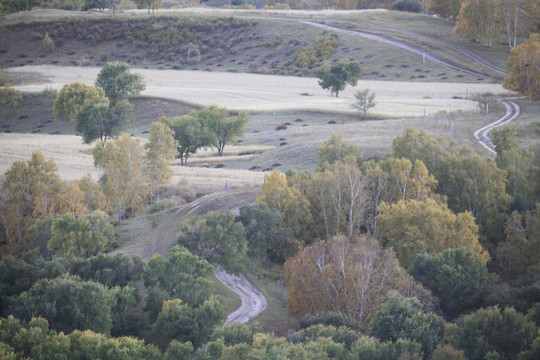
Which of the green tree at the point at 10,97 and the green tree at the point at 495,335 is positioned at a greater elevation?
the green tree at the point at 10,97

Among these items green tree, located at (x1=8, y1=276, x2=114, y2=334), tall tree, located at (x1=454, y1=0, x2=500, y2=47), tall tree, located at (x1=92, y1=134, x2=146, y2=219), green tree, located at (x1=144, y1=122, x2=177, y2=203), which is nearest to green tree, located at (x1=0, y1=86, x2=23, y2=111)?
tall tree, located at (x1=92, y1=134, x2=146, y2=219)

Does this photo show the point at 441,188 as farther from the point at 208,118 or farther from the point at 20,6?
the point at 20,6

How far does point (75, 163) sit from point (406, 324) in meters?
55.3

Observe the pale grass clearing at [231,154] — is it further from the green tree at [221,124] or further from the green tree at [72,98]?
the green tree at [72,98]

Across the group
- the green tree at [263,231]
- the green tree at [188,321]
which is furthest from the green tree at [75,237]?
the green tree at [188,321]

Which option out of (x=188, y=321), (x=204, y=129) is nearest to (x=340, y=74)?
(x=204, y=129)

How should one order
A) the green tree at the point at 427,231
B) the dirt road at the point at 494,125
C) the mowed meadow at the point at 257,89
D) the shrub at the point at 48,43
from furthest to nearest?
the shrub at the point at 48,43 < the mowed meadow at the point at 257,89 < the dirt road at the point at 494,125 < the green tree at the point at 427,231

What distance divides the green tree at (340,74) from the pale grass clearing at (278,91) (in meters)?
3.15

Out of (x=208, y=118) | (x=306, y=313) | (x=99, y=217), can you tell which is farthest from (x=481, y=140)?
(x=99, y=217)

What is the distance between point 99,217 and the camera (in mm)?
46781

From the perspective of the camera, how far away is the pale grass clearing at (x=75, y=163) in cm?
6391

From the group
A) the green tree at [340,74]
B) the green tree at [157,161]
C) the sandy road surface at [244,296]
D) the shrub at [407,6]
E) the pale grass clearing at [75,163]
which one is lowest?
the sandy road surface at [244,296]

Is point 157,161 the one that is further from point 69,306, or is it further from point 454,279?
point 454,279

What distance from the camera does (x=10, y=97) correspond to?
4235 inches
